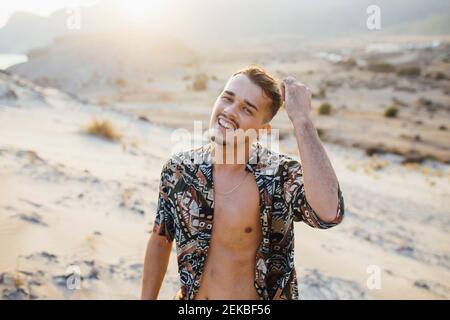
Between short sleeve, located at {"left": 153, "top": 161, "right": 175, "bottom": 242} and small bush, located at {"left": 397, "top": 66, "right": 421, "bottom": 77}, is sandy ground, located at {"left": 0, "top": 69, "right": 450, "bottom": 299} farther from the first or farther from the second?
small bush, located at {"left": 397, "top": 66, "right": 421, "bottom": 77}

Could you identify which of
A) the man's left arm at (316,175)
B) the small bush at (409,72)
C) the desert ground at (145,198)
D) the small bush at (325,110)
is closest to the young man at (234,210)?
the man's left arm at (316,175)

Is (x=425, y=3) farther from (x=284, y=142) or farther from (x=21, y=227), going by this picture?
(x=21, y=227)

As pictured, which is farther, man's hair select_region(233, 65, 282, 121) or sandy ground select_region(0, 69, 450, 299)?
sandy ground select_region(0, 69, 450, 299)

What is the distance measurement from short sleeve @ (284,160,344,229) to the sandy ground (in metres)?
2.19

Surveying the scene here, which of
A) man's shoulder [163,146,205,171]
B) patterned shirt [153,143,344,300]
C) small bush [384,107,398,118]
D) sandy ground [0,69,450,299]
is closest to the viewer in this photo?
patterned shirt [153,143,344,300]

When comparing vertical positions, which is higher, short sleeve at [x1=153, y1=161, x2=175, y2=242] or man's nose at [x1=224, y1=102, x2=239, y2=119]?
man's nose at [x1=224, y1=102, x2=239, y2=119]

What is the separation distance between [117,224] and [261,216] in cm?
310

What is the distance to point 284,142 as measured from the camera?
43.5 ft

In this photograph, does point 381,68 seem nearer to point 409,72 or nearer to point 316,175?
point 409,72

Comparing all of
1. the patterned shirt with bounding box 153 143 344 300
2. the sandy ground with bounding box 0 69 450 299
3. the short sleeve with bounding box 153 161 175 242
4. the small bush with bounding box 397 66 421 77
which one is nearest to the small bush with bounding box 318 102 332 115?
the sandy ground with bounding box 0 69 450 299

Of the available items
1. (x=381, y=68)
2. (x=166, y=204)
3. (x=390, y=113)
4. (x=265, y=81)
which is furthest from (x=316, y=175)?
(x=381, y=68)

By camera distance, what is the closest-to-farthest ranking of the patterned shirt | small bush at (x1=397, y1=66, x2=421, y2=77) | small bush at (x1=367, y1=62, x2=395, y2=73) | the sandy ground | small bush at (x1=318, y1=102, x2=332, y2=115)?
the patterned shirt
the sandy ground
small bush at (x1=318, y1=102, x2=332, y2=115)
small bush at (x1=397, y1=66, x2=421, y2=77)
small bush at (x1=367, y1=62, x2=395, y2=73)

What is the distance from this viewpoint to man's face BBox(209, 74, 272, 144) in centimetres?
199
